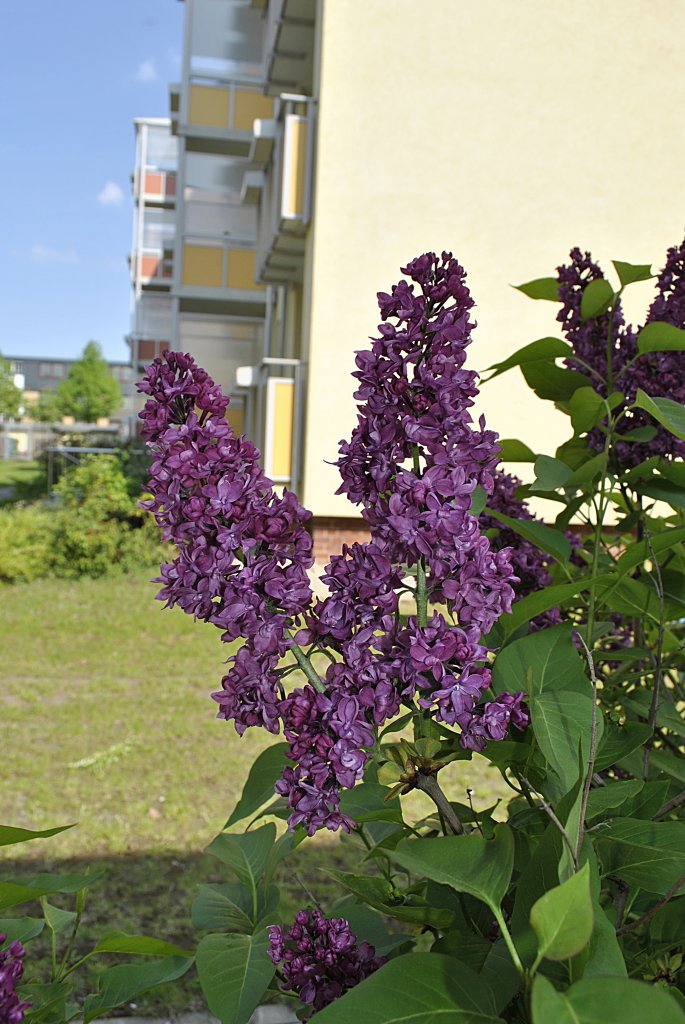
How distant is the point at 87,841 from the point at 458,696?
10.9ft

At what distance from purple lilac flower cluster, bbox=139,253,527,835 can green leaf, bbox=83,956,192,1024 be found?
13.2 inches

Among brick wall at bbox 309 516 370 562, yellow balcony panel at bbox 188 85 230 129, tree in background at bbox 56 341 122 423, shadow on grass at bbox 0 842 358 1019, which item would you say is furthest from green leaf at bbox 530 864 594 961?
tree in background at bbox 56 341 122 423

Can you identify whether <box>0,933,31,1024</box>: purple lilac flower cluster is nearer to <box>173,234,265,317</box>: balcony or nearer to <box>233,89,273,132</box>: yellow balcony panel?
<box>173,234,265,317</box>: balcony

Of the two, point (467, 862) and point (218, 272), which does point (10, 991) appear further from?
point (218, 272)

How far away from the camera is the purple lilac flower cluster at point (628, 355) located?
1006 millimetres

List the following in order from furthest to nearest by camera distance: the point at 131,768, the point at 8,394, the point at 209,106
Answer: the point at 8,394
the point at 209,106
the point at 131,768

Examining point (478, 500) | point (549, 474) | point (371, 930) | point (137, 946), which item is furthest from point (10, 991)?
point (549, 474)

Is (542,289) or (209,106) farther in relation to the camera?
(209,106)

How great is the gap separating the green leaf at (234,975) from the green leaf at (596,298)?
0.73 m

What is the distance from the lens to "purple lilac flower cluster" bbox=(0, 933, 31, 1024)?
0.64 meters

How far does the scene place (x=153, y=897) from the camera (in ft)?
10.2

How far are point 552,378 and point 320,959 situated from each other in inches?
26.9

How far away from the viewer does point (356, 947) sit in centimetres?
81

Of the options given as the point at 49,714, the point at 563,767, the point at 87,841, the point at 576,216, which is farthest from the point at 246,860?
the point at 576,216
